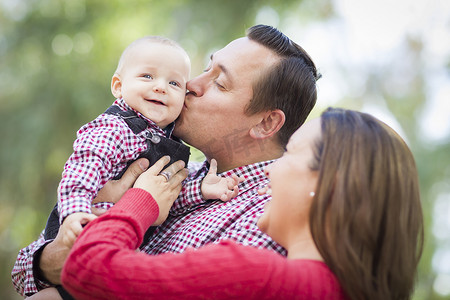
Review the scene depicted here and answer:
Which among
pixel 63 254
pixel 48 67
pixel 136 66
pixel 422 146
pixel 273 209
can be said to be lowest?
pixel 63 254

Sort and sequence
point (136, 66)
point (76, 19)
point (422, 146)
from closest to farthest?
point (136, 66)
point (76, 19)
point (422, 146)

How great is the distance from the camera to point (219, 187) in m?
1.96

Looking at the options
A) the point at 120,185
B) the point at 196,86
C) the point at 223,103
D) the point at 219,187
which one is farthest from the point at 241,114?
the point at 120,185

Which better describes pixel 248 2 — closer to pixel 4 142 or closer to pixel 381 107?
pixel 381 107

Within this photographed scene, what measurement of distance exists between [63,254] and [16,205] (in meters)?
5.34

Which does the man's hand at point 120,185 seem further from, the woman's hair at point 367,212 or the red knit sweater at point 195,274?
the woman's hair at point 367,212

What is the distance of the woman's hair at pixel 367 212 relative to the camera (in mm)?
1298

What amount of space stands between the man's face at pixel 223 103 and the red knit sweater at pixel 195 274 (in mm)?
915

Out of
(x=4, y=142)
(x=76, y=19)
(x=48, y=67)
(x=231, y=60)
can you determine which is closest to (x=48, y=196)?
(x=4, y=142)

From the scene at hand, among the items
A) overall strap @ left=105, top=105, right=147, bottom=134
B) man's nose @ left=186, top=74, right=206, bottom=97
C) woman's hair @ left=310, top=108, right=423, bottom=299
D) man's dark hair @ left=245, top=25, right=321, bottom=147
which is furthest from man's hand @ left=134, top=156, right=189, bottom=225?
woman's hair @ left=310, top=108, right=423, bottom=299

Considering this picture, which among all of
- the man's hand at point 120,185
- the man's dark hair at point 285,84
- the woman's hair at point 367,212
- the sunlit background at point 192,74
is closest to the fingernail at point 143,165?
the man's hand at point 120,185

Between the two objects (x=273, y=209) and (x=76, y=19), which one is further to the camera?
(x=76, y=19)

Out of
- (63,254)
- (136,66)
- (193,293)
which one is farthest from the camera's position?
(136,66)

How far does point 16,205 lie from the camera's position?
6.63 m
